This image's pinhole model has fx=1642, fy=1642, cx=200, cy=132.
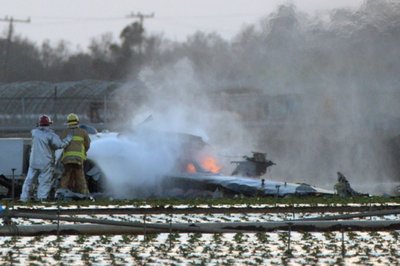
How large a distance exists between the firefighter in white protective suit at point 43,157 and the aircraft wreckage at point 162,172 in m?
1.17

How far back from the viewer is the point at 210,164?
3644 cm

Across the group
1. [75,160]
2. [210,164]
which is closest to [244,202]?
[75,160]

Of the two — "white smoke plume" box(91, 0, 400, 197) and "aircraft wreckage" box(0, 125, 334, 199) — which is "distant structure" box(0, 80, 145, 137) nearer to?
"white smoke plume" box(91, 0, 400, 197)

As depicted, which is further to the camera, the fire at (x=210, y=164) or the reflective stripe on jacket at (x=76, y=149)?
the fire at (x=210, y=164)

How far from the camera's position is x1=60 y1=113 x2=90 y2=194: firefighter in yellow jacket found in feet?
111

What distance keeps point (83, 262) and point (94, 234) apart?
160 inches

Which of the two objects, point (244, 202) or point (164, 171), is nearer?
point (244, 202)

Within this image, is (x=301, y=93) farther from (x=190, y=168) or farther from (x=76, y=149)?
(x=76, y=149)

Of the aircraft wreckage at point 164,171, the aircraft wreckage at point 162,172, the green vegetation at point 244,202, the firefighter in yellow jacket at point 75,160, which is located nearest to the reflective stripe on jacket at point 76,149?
the firefighter in yellow jacket at point 75,160

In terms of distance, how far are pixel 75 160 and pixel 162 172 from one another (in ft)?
8.92

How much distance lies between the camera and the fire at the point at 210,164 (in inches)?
1425

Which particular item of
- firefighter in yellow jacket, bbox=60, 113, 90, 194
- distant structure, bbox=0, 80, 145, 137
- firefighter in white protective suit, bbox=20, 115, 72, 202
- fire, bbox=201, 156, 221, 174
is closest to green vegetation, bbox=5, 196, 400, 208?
firefighter in yellow jacket, bbox=60, 113, 90, 194

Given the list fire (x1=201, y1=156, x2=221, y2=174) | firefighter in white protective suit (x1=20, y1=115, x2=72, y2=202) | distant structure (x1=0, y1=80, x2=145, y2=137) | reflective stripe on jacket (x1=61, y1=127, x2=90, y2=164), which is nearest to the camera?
reflective stripe on jacket (x1=61, y1=127, x2=90, y2=164)

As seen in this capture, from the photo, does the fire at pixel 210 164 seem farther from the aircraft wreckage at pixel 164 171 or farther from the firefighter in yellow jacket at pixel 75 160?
the firefighter in yellow jacket at pixel 75 160
